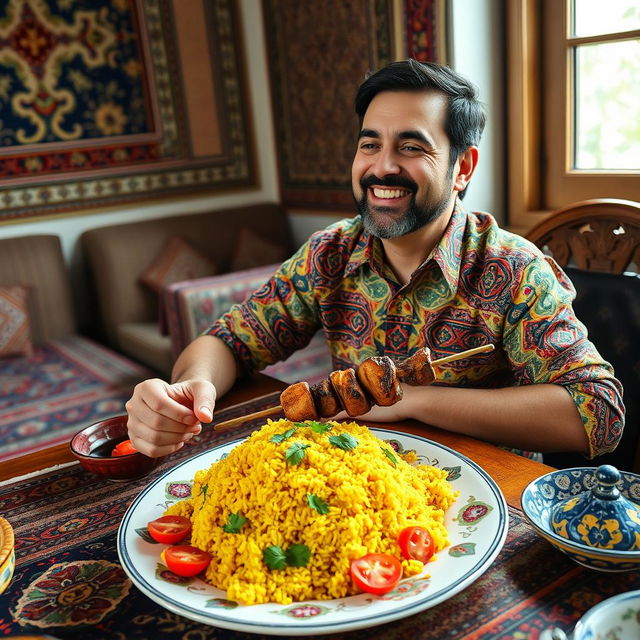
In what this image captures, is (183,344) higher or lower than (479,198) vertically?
lower

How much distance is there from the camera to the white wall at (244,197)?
3.73 m

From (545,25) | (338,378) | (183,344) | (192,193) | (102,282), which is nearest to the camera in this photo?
(338,378)

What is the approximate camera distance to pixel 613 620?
2.21 ft

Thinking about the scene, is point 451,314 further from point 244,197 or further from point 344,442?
point 244,197

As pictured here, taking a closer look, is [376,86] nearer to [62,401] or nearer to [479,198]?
[479,198]

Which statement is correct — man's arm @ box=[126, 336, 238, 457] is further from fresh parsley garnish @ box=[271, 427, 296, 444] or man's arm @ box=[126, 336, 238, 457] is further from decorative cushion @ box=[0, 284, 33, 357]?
decorative cushion @ box=[0, 284, 33, 357]

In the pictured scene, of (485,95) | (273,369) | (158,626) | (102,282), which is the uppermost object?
(485,95)

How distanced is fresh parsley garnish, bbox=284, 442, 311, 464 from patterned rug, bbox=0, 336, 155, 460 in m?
1.88

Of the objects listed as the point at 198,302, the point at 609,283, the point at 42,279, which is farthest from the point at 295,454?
the point at 42,279

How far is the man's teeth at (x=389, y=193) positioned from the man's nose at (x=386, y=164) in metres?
0.03

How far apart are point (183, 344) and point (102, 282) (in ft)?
2.81

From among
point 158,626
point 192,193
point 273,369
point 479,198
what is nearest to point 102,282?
point 192,193

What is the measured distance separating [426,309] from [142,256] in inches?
102

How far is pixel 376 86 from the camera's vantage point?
1486 mm
